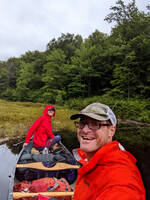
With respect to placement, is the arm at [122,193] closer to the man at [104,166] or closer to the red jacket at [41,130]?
the man at [104,166]

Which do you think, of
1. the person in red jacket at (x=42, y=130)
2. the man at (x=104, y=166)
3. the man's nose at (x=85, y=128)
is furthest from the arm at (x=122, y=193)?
the person in red jacket at (x=42, y=130)

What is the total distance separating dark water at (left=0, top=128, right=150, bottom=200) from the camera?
4836mm

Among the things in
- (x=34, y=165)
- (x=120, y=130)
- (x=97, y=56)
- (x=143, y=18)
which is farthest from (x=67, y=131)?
(x=143, y=18)

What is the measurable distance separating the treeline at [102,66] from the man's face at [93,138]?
55.2 ft

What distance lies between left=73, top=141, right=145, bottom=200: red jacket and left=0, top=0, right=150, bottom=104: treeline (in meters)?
17.0

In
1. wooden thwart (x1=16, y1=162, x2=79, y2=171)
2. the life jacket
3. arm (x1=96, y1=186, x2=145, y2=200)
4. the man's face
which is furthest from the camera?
wooden thwart (x1=16, y1=162, x2=79, y2=171)

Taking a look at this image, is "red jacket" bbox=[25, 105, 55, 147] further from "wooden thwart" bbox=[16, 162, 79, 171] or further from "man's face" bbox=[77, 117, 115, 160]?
"man's face" bbox=[77, 117, 115, 160]

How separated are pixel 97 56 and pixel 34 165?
20.9 metres

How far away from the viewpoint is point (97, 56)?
74.4ft

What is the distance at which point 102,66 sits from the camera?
2302 centimetres

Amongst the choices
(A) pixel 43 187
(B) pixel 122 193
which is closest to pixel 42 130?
(A) pixel 43 187

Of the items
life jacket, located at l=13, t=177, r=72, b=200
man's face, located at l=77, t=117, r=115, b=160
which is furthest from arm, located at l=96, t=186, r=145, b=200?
life jacket, located at l=13, t=177, r=72, b=200

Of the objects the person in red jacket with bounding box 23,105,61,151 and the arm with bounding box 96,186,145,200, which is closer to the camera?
the arm with bounding box 96,186,145,200

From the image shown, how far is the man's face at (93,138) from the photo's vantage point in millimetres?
1262
